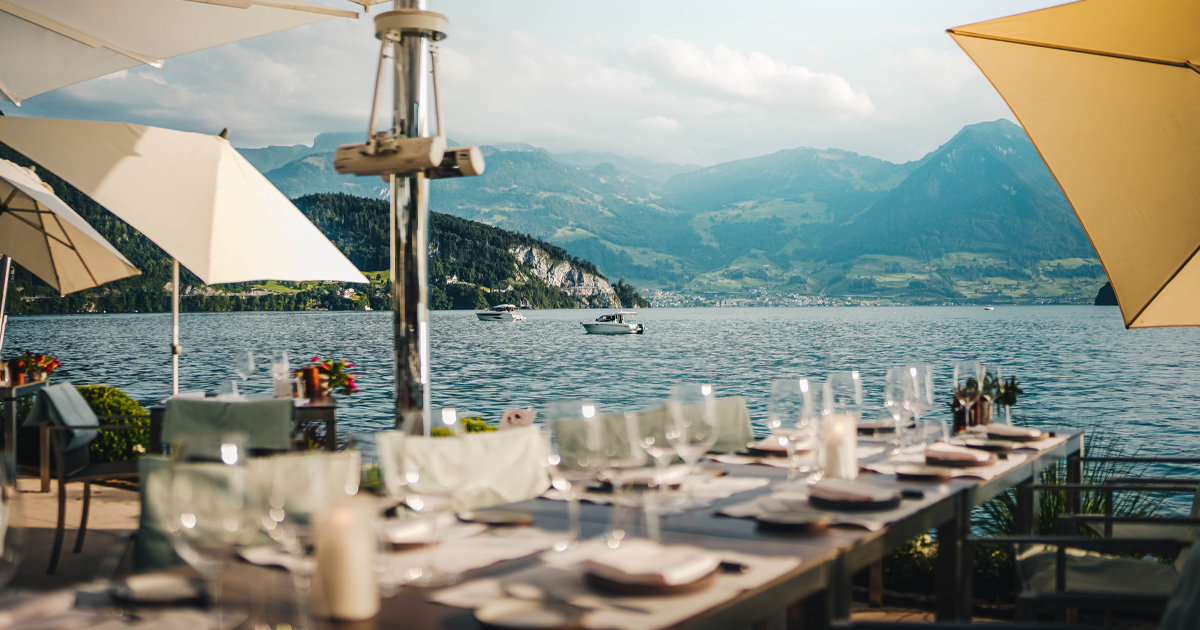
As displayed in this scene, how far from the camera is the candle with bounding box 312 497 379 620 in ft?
4.39

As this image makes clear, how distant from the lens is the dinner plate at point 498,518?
2129 millimetres

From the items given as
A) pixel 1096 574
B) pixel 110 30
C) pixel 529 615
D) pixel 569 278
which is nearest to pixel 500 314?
pixel 569 278

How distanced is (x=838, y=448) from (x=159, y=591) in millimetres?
1979

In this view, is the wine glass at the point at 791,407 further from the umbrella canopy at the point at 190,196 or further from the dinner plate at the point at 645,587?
the umbrella canopy at the point at 190,196

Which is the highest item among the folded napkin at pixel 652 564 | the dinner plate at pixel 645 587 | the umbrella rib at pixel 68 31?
the umbrella rib at pixel 68 31

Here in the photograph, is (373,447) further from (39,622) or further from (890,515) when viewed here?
(890,515)

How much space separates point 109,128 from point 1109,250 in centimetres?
492

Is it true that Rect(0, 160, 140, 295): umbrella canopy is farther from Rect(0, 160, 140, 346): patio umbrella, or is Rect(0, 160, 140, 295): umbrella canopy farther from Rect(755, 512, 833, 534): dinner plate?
Rect(755, 512, 833, 534): dinner plate

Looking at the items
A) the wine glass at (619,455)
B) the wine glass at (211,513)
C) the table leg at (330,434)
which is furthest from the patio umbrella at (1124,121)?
the table leg at (330,434)

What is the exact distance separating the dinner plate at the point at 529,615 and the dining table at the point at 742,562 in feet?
0.11

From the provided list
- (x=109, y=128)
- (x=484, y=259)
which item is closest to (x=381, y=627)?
(x=109, y=128)

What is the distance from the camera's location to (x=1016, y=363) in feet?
144

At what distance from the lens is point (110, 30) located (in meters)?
4.50

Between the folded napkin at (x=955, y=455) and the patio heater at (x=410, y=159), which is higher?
the patio heater at (x=410, y=159)
